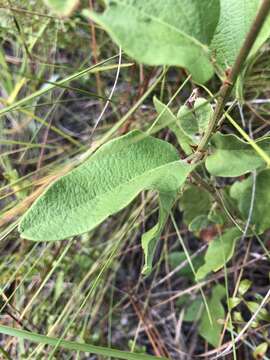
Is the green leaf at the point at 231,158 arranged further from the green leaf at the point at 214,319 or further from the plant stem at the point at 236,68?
the green leaf at the point at 214,319

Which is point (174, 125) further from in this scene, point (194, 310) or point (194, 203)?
point (194, 310)

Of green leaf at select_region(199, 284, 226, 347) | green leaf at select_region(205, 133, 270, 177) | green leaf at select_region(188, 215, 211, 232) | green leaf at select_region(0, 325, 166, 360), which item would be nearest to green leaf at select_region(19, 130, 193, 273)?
green leaf at select_region(205, 133, 270, 177)

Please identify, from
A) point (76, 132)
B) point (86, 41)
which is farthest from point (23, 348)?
point (86, 41)

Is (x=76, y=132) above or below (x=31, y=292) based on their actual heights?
above

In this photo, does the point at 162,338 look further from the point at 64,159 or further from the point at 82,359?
the point at 64,159

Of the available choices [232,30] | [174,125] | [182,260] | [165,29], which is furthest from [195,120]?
[182,260]

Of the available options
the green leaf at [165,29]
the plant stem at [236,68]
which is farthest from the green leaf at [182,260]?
the green leaf at [165,29]
